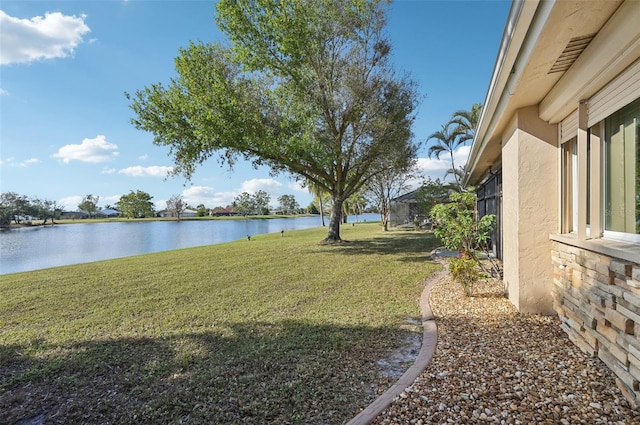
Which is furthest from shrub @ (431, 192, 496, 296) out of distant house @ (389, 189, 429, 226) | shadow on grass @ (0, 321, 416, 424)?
distant house @ (389, 189, 429, 226)

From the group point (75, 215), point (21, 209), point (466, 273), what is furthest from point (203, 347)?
point (75, 215)

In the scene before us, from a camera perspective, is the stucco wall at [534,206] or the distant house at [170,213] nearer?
the stucco wall at [534,206]

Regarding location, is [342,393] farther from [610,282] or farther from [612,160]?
[612,160]

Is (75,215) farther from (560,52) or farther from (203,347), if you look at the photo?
(560,52)

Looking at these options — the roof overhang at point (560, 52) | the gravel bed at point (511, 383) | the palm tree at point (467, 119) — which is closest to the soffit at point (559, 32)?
the roof overhang at point (560, 52)

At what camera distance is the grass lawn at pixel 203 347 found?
2.61 metres

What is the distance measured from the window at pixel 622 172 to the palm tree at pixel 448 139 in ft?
68.2

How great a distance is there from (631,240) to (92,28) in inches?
494

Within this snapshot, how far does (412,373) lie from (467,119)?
2196 cm

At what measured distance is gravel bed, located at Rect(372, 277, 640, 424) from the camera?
224 centimetres

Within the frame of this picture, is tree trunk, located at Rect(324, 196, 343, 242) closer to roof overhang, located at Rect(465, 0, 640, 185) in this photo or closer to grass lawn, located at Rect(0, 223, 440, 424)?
grass lawn, located at Rect(0, 223, 440, 424)

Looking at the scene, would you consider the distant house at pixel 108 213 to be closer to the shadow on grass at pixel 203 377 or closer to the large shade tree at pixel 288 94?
the large shade tree at pixel 288 94

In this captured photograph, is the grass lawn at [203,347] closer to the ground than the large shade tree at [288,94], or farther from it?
closer to the ground

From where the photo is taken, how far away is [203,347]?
3.75 m
